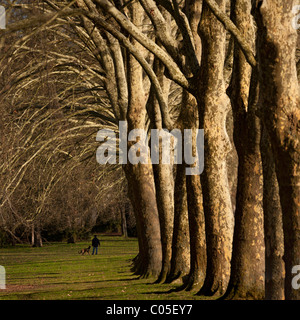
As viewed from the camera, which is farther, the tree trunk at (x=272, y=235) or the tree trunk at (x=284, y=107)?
the tree trunk at (x=272, y=235)

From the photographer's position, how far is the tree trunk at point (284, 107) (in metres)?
8.77

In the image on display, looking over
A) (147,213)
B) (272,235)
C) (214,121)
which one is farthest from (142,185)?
(272,235)

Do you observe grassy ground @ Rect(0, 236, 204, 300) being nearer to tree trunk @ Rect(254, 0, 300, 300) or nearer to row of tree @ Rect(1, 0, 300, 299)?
row of tree @ Rect(1, 0, 300, 299)

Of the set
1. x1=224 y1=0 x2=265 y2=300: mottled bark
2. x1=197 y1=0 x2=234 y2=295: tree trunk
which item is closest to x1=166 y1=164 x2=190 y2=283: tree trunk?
x1=197 y1=0 x2=234 y2=295: tree trunk

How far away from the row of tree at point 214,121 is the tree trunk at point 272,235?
0.02m

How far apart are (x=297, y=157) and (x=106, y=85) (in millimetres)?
14614

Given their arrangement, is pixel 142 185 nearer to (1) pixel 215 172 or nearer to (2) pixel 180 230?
(2) pixel 180 230

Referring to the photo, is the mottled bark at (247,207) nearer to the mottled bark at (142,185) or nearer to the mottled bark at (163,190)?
the mottled bark at (163,190)

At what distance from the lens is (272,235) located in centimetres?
1052

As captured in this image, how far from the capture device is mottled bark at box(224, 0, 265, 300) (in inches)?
484

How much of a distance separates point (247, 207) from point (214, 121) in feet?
7.87

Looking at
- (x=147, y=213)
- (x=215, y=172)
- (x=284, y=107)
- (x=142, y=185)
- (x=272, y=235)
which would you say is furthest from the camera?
(x=147, y=213)

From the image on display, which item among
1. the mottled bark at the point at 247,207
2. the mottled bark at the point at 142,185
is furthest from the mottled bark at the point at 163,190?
the mottled bark at the point at 247,207
